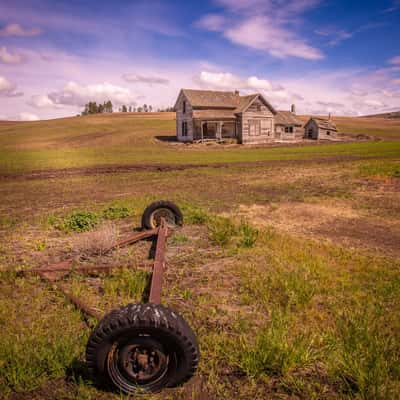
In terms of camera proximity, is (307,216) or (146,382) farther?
(307,216)

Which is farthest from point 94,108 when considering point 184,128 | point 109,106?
point 184,128

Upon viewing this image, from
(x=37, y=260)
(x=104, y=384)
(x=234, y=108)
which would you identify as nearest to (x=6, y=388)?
(x=104, y=384)

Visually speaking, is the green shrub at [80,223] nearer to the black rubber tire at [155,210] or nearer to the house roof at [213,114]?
the black rubber tire at [155,210]

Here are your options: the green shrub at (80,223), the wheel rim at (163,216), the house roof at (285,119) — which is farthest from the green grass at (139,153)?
the wheel rim at (163,216)

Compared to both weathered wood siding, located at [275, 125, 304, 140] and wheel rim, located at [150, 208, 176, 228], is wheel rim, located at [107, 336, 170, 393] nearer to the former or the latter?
wheel rim, located at [150, 208, 176, 228]

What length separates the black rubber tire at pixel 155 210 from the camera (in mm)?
7422

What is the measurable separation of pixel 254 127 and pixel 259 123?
112cm

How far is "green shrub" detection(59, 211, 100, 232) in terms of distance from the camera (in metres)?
7.83

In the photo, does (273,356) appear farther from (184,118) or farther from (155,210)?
(184,118)

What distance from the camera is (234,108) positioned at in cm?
4541

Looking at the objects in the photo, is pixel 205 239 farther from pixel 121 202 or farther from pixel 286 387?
pixel 121 202

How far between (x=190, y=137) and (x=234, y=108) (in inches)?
308

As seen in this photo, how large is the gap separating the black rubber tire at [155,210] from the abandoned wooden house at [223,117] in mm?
34614

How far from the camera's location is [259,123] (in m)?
44.5
